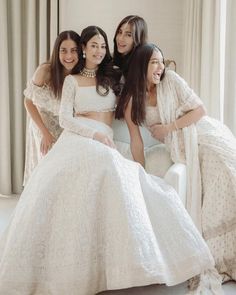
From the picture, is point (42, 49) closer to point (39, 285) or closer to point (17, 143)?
point (17, 143)

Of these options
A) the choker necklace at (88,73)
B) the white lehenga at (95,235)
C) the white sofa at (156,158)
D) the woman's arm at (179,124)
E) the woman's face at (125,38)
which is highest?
the woman's face at (125,38)

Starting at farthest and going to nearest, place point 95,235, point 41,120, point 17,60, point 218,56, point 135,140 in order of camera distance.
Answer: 1. point 17,60
2. point 218,56
3. point 41,120
4. point 135,140
5. point 95,235

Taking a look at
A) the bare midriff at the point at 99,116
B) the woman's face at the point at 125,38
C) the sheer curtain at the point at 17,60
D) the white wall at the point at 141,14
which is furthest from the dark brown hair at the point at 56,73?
the white wall at the point at 141,14

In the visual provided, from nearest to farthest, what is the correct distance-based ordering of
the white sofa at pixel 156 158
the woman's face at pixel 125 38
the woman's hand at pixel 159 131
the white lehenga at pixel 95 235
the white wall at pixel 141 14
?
the white lehenga at pixel 95 235 < the white sofa at pixel 156 158 < the woman's hand at pixel 159 131 < the woman's face at pixel 125 38 < the white wall at pixel 141 14

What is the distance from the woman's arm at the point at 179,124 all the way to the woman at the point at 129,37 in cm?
43

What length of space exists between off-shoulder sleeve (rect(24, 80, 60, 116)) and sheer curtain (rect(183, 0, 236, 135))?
120cm

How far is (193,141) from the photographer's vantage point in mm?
2443

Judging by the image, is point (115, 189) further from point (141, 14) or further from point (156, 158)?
point (141, 14)

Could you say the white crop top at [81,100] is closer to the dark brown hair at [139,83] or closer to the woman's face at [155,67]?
the dark brown hair at [139,83]

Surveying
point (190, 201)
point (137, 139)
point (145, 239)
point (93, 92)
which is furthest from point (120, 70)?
point (145, 239)

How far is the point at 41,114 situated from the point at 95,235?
1124 mm

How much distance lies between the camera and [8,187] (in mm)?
3916

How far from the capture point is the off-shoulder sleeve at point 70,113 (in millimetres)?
2379

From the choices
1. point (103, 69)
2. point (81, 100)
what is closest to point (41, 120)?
point (81, 100)
